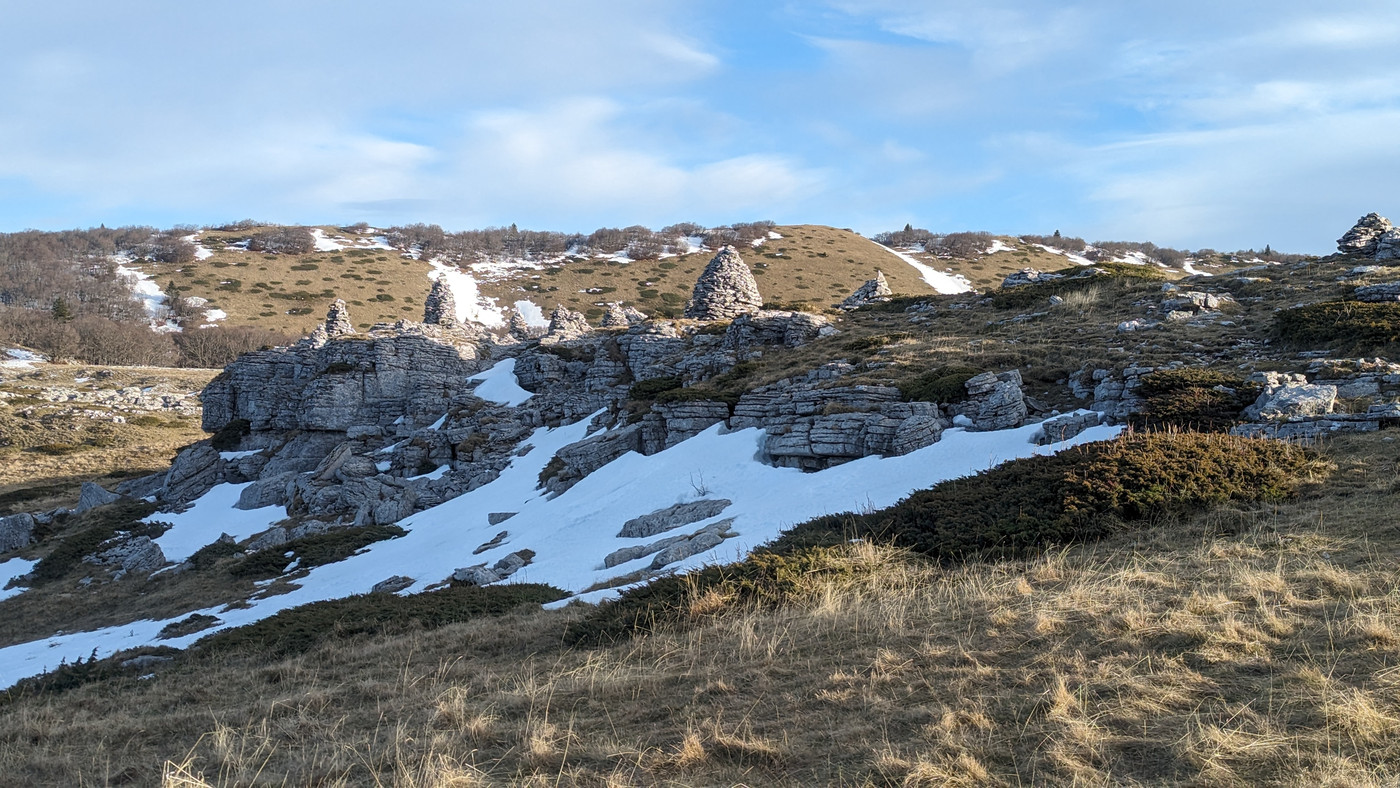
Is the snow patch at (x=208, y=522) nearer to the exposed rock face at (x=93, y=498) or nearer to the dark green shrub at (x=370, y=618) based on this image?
the exposed rock face at (x=93, y=498)

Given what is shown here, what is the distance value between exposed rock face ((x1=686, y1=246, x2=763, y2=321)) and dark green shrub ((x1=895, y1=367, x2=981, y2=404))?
23575 mm

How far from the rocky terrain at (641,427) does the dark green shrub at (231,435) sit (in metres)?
0.15

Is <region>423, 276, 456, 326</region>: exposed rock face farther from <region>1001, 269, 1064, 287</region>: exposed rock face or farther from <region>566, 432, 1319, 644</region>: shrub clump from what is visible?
<region>566, 432, 1319, 644</region>: shrub clump

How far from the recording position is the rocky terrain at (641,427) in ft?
56.2

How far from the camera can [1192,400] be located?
16.2 metres

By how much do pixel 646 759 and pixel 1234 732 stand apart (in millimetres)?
3591

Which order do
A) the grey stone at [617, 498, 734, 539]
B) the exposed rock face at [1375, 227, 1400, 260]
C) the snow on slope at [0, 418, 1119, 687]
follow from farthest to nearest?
the exposed rock face at [1375, 227, 1400, 260], the grey stone at [617, 498, 734, 539], the snow on slope at [0, 418, 1119, 687]

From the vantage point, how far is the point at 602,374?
1559 inches

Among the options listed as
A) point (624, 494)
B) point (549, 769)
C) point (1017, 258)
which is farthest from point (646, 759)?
point (1017, 258)

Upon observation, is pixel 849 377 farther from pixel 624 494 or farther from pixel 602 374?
pixel 602 374

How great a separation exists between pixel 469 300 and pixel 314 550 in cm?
8043

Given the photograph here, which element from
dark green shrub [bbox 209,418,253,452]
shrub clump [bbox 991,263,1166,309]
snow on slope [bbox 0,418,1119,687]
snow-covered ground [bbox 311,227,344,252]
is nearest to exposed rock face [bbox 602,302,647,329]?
dark green shrub [bbox 209,418,253,452]

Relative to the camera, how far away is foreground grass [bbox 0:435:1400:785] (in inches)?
186

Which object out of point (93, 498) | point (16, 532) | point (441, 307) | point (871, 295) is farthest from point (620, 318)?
point (16, 532)
